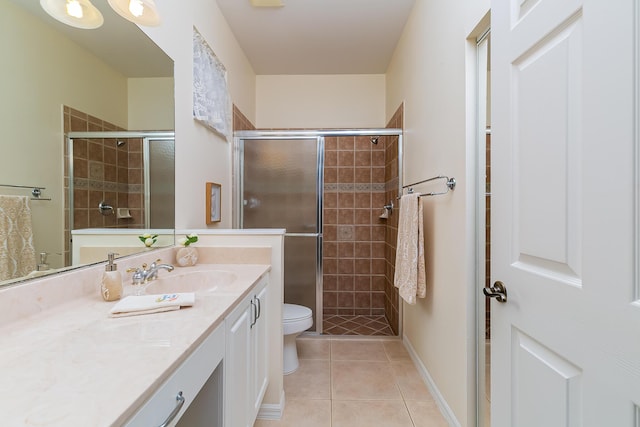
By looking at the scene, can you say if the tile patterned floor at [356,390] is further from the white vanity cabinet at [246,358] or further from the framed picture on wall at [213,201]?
the framed picture on wall at [213,201]

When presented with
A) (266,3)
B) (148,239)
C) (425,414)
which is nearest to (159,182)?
(148,239)

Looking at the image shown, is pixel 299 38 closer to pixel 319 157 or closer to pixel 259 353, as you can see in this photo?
pixel 319 157

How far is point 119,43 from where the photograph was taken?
122 cm

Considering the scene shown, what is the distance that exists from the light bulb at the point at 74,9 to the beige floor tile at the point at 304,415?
6.46 ft

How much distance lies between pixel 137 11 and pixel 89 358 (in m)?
1.35

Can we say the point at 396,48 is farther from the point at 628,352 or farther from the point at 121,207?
the point at 628,352

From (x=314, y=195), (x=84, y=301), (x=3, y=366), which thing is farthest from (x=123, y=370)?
(x=314, y=195)

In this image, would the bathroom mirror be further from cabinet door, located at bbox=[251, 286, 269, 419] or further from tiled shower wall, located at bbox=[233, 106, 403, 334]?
tiled shower wall, located at bbox=[233, 106, 403, 334]

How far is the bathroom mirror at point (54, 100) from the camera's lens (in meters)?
0.81

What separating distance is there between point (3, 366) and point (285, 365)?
171 cm

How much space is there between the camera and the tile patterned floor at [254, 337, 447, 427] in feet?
5.24

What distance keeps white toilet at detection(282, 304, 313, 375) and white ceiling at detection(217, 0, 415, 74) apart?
229 cm

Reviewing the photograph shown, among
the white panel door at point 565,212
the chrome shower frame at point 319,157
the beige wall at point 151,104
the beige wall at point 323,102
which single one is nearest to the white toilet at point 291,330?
the chrome shower frame at point 319,157

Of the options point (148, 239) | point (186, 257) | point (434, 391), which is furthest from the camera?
point (434, 391)
